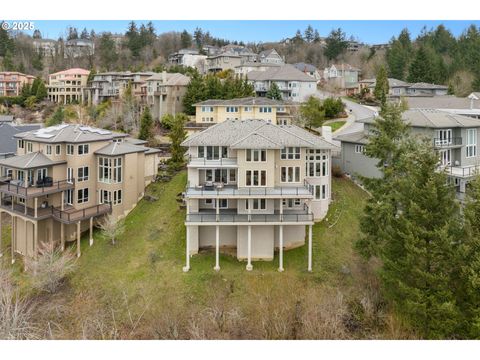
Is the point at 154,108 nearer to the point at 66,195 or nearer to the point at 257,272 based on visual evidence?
the point at 66,195

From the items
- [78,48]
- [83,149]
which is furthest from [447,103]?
[78,48]

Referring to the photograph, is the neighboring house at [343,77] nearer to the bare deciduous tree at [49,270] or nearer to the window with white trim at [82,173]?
the window with white trim at [82,173]

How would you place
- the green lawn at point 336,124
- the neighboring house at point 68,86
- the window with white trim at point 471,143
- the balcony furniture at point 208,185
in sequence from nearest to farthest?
the balcony furniture at point 208,185 → the window with white trim at point 471,143 → the green lawn at point 336,124 → the neighboring house at point 68,86

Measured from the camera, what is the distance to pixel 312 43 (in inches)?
4400

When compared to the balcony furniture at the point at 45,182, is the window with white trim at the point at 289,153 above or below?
above

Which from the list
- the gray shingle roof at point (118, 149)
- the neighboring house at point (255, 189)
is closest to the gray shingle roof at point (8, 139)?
the gray shingle roof at point (118, 149)

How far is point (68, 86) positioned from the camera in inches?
2918

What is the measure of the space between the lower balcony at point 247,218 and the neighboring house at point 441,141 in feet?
34.3

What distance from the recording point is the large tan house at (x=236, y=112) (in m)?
43.8

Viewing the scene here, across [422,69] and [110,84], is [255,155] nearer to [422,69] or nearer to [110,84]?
[110,84]

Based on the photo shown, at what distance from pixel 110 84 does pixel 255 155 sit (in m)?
48.7

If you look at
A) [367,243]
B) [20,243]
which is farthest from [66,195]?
[367,243]

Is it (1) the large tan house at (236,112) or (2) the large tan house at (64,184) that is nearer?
(2) the large tan house at (64,184)

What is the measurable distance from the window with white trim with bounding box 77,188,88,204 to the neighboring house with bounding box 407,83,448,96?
56.0 meters
